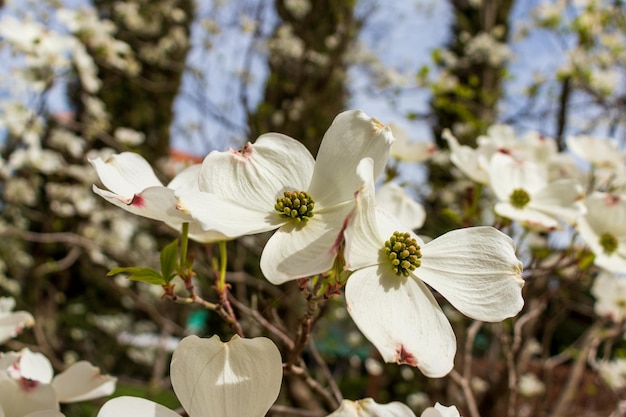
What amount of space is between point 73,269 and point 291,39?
3973mm

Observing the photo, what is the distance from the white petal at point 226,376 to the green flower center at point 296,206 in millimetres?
110

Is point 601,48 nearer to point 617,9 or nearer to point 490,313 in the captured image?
point 617,9

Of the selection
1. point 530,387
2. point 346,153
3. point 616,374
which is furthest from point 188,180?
point 530,387

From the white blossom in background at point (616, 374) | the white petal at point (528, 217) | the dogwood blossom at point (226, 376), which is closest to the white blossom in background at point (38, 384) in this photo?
the dogwood blossom at point (226, 376)

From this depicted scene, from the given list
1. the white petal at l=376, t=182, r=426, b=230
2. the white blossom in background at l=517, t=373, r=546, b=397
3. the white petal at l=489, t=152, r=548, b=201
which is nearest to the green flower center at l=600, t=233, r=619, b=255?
the white petal at l=489, t=152, r=548, b=201

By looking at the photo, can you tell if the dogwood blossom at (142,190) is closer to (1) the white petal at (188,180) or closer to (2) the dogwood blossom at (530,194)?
(1) the white petal at (188,180)

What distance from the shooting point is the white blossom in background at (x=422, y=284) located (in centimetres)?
41

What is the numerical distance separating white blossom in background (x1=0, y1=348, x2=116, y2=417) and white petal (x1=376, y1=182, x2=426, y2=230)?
39cm

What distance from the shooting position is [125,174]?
1.63 feet

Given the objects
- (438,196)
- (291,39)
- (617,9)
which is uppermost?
(617,9)

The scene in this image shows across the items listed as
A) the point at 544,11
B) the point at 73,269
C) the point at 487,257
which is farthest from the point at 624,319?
the point at 73,269

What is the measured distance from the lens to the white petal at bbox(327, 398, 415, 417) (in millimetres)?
343

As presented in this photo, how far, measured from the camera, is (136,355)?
16.7 feet

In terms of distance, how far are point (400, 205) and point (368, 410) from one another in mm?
402
